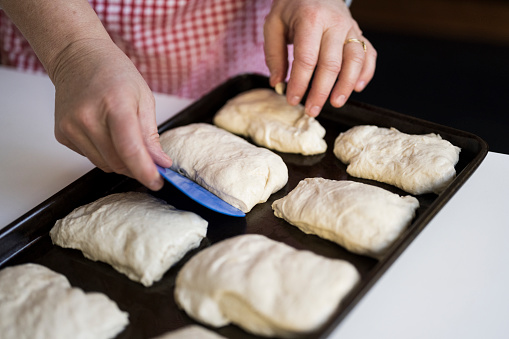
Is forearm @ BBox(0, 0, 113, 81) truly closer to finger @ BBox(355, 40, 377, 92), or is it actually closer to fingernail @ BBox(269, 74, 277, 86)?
fingernail @ BBox(269, 74, 277, 86)

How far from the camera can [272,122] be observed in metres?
1.62

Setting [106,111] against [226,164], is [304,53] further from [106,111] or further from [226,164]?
[106,111]

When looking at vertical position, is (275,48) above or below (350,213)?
above

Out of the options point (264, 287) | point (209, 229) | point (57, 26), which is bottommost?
point (209, 229)

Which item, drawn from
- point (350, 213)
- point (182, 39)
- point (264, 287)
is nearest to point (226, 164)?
point (350, 213)

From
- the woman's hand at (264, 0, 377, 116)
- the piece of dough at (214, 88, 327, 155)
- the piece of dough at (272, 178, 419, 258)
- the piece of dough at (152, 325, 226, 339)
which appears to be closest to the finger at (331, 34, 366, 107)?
the woman's hand at (264, 0, 377, 116)

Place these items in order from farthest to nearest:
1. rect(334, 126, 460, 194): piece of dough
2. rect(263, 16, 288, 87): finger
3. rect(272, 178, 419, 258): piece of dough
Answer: rect(263, 16, 288, 87): finger, rect(334, 126, 460, 194): piece of dough, rect(272, 178, 419, 258): piece of dough

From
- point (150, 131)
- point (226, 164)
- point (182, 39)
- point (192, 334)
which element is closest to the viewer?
point (192, 334)

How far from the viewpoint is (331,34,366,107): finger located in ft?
5.05

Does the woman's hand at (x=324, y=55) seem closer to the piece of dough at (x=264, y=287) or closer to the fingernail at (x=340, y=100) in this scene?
the fingernail at (x=340, y=100)

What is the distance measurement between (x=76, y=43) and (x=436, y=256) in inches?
40.5

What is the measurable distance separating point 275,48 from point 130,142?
81cm

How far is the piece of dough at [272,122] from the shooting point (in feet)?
5.05

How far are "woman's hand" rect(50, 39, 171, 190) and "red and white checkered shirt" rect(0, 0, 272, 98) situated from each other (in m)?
0.70
